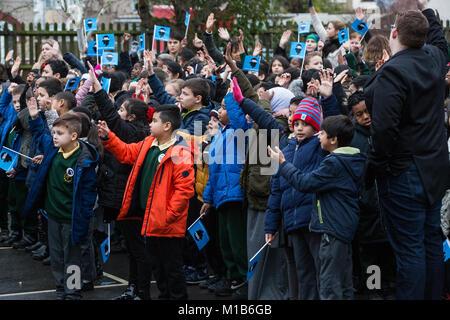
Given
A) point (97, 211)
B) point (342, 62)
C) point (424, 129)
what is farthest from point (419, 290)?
point (342, 62)

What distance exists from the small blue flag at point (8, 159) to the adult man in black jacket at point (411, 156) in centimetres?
492

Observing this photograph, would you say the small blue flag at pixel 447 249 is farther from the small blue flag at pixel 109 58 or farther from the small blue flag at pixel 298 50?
the small blue flag at pixel 109 58

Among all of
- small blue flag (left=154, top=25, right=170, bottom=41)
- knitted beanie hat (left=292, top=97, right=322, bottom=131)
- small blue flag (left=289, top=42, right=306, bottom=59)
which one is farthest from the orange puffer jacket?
small blue flag (left=154, top=25, right=170, bottom=41)

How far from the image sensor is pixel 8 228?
10234 mm

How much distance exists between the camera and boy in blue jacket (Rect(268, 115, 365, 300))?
527cm

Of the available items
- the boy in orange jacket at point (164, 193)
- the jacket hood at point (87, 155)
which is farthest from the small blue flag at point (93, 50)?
the boy in orange jacket at point (164, 193)

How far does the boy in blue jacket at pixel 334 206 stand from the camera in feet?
17.3

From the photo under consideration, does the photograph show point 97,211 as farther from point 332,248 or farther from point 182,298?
point 332,248

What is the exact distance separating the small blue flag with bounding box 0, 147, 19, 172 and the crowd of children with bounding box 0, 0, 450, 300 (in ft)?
0.86

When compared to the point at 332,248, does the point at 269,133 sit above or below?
above

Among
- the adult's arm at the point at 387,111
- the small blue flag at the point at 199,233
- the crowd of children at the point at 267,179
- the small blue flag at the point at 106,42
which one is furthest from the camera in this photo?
the small blue flag at the point at 106,42

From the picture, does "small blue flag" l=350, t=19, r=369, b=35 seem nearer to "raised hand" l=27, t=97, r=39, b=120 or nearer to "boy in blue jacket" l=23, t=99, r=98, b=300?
"boy in blue jacket" l=23, t=99, r=98, b=300

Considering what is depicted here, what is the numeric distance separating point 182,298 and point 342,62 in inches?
207

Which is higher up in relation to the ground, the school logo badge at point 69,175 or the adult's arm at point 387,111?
the adult's arm at point 387,111
